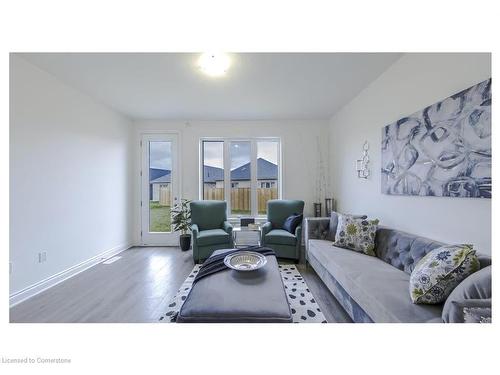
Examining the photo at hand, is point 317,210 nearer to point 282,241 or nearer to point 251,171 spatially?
point 282,241

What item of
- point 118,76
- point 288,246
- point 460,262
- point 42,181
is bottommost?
point 288,246

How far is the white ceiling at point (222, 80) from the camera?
209cm

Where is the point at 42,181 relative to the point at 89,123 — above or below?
below

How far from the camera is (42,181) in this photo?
2.31 m

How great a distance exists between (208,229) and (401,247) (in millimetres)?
2746

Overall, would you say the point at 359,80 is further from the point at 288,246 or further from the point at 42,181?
the point at 42,181

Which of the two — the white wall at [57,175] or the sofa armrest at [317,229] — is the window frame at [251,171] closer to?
the sofa armrest at [317,229]

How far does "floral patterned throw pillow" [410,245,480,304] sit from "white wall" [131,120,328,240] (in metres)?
2.93
